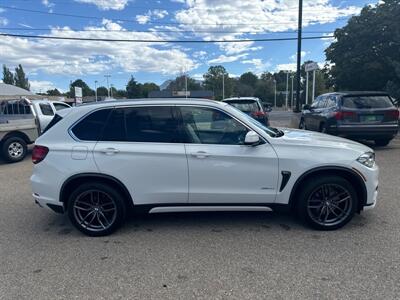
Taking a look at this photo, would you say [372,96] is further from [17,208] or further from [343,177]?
[17,208]

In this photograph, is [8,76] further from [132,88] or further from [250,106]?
[250,106]

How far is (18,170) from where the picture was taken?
8719 millimetres

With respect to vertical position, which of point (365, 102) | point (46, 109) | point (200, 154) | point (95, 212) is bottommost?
point (95, 212)

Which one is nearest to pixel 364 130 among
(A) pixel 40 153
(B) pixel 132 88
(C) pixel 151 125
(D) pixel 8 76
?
(C) pixel 151 125

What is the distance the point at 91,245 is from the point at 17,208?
86.6 inches

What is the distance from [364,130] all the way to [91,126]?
303 inches

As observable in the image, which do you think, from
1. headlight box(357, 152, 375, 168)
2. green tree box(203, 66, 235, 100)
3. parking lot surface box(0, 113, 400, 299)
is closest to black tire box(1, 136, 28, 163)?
parking lot surface box(0, 113, 400, 299)

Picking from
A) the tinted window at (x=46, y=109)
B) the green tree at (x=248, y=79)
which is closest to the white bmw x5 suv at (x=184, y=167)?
the tinted window at (x=46, y=109)

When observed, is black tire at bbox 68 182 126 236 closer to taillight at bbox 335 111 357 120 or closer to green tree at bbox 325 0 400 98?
taillight at bbox 335 111 357 120

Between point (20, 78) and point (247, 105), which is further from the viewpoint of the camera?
point (20, 78)

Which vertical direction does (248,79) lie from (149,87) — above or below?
above

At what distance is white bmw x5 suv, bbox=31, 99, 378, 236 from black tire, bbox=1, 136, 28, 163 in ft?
20.7

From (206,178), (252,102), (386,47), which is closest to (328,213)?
(206,178)

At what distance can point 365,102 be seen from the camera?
9.38m
